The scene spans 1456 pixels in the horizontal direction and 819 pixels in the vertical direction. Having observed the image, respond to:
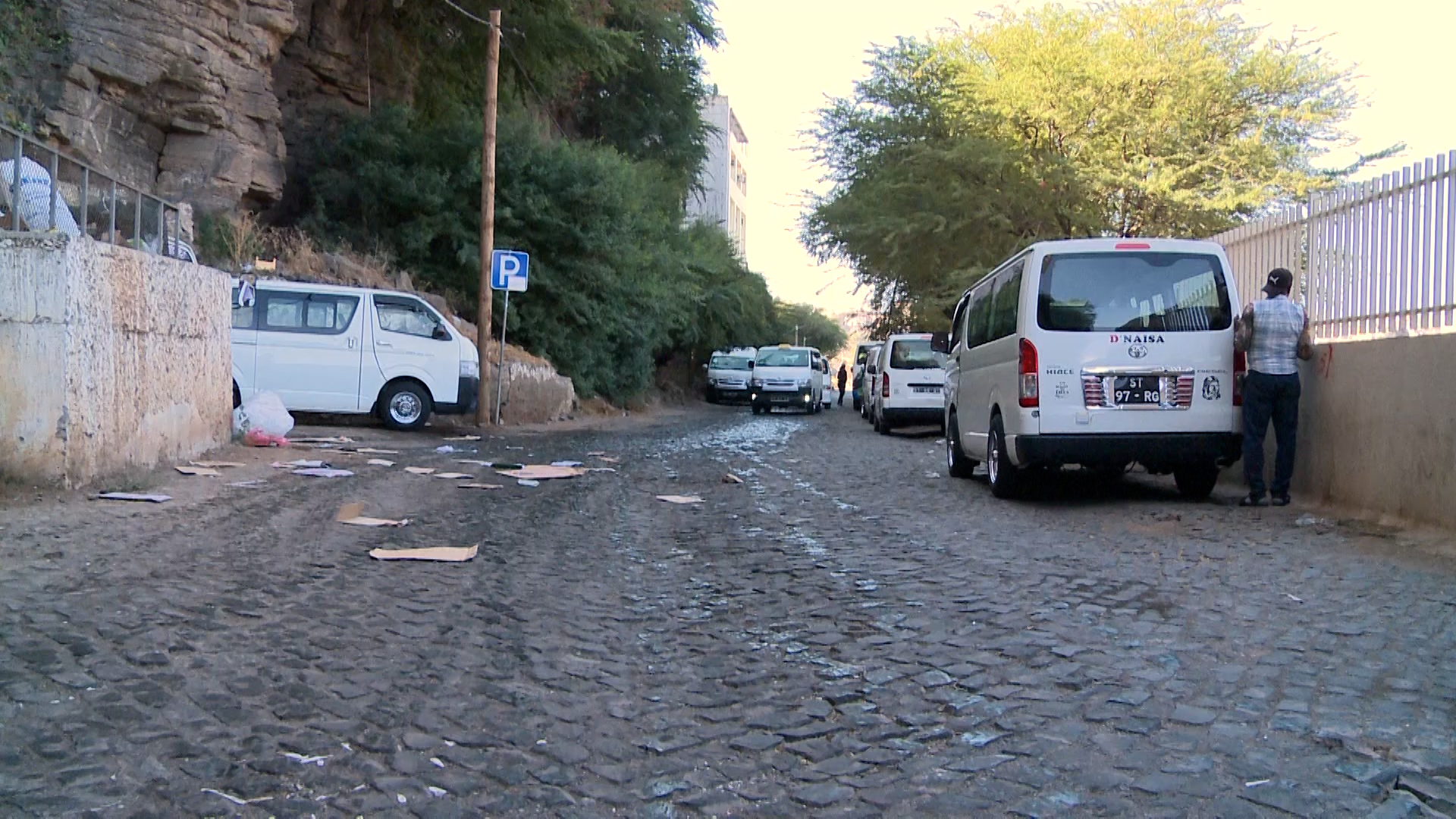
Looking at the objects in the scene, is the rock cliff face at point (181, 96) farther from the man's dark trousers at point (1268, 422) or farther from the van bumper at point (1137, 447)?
the man's dark trousers at point (1268, 422)

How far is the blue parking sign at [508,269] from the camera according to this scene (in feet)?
63.6

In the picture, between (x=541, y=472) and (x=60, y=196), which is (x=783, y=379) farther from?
(x=60, y=196)

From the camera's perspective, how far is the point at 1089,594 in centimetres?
623

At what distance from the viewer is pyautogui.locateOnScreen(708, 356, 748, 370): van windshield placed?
131 feet

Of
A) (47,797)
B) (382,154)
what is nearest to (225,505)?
(47,797)

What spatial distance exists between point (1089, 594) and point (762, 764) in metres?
3.02

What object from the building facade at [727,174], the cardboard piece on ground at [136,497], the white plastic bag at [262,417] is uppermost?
the building facade at [727,174]

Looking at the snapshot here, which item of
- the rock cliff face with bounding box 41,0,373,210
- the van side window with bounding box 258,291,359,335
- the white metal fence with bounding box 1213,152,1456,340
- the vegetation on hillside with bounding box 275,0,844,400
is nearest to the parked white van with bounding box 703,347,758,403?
the vegetation on hillside with bounding box 275,0,844,400

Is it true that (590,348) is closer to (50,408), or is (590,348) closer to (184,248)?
(184,248)

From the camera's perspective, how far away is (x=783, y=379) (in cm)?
3281

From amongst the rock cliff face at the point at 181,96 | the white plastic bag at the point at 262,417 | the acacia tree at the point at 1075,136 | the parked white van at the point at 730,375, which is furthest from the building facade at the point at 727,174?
the white plastic bag at the point at 262,417

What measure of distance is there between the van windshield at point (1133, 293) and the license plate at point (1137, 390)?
40 centimetres

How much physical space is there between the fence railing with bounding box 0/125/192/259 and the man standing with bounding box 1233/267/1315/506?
896cm

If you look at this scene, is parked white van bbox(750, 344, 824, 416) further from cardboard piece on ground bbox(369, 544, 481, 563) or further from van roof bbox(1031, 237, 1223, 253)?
cardboard piece on ground bbox(369, 544, 481, 563)
